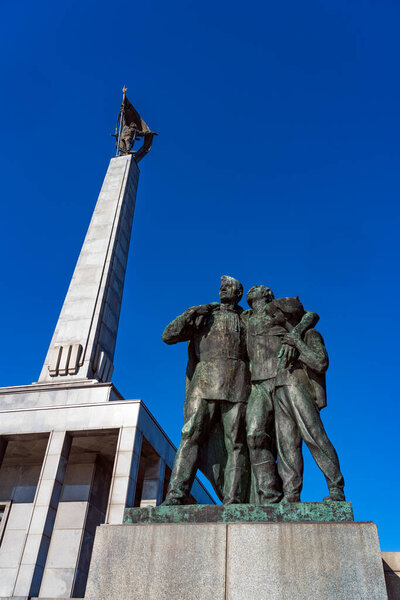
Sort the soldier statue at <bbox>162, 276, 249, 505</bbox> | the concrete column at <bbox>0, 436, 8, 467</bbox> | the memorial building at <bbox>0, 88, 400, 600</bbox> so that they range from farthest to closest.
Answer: the concrete column at <bbox>0, 436, 8, 467</bbox> < the soldier statue at <bbox>162, 276, 249, 505</bbox> < the memorial building at <bbox>0, 88, 400, 600</bbox>

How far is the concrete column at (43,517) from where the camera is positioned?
53.4 ft

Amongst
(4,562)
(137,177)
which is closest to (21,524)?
(4,562)

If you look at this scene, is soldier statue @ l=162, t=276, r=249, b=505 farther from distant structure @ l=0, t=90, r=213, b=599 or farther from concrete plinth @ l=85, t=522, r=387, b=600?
distant structure @ l=0, t=90, r=213, b=599

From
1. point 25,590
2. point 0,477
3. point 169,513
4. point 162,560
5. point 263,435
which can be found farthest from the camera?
point 0,477

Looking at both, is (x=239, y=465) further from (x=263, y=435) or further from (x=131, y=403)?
(x=131, y=403)

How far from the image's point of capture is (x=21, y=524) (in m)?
20.3

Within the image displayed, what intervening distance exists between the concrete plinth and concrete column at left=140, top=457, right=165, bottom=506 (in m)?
15.0

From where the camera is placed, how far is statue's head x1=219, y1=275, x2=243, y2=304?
7465mm

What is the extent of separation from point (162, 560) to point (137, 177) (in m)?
31.4

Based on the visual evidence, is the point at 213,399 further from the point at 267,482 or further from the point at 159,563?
the point at 159,563

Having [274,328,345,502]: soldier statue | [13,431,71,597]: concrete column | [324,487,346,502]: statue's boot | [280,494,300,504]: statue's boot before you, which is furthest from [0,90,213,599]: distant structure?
[324,487,346,502]: statue's boot

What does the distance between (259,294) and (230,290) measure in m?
0.43

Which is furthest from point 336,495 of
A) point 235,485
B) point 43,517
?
point 43,517

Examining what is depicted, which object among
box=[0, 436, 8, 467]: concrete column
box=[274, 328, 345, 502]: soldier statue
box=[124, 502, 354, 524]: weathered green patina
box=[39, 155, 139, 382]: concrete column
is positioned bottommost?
box=[124, 502, 354, 524]: weathered green patina
